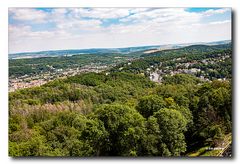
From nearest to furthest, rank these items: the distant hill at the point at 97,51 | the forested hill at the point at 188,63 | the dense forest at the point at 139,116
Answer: the dense forest at the point at 139,116
the forested hill at the point at 188,63
the distant hill at the point at 97,51

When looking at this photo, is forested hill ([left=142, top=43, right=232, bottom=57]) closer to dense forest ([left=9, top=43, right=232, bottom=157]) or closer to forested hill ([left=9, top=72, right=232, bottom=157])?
dense forest ([left=9, top=43, right=232, bottom=157])

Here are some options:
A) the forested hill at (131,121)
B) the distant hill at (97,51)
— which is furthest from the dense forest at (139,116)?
the distant hill at (97,51)

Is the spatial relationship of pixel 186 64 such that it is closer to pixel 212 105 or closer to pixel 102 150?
pixel 212 105

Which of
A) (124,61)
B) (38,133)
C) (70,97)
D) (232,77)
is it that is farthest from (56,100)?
(232,77)

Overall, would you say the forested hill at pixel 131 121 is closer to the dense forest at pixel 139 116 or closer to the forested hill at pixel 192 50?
the dense forest at pixel 139 116

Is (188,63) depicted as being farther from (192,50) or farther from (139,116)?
(139,116)

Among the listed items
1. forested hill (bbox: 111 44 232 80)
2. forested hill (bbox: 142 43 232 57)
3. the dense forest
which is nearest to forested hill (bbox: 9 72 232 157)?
the dense forest

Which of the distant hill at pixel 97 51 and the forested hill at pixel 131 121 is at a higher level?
the distant hill at pixel 97 51

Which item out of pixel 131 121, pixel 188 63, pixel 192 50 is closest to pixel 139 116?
pixel 131 121

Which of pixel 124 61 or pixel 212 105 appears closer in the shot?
pixel 212 105

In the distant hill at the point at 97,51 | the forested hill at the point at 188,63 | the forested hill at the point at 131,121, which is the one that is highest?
the distant hill at the point at 97,51
